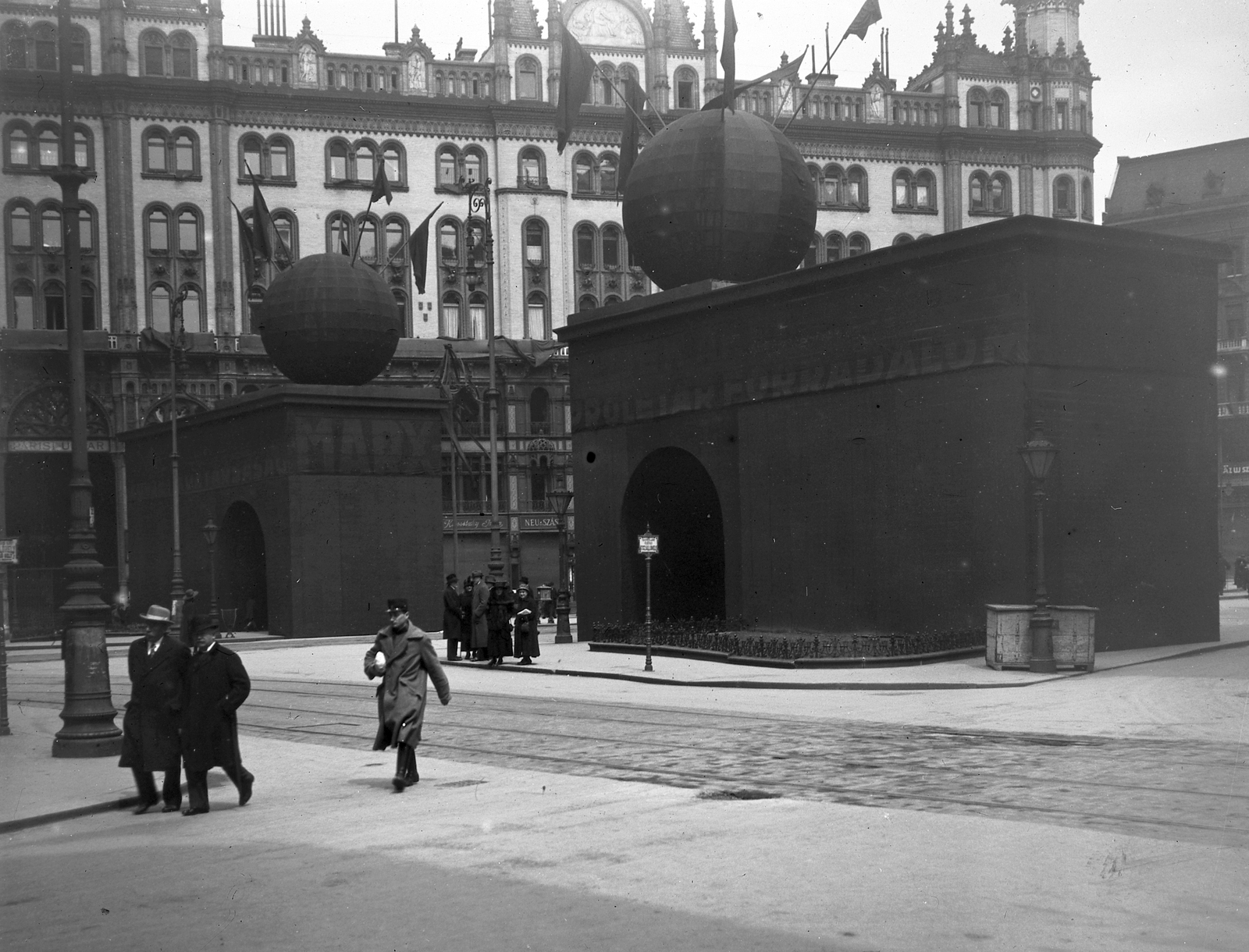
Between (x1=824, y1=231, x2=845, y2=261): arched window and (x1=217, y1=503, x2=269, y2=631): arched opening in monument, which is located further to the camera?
(x1=824, y1=231, x2=845, y2=261): arched window

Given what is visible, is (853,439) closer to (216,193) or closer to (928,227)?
(216,193)


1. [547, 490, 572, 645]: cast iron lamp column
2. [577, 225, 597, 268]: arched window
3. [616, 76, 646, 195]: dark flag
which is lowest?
[547, 490, 572, 645]: cast iron lamp column

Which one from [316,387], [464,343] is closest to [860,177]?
[464,343]

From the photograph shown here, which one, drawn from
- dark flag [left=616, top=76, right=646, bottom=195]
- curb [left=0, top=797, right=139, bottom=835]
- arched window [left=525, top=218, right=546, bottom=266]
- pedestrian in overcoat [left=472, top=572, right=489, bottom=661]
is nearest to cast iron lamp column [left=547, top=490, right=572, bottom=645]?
pedestrian in overcoat [left=472, top=572, right=489, bottom=661]

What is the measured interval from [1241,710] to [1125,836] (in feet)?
28.3

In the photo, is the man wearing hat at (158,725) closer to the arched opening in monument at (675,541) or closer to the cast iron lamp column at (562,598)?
the arched opening in monument at (675,541)

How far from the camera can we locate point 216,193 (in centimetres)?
7369

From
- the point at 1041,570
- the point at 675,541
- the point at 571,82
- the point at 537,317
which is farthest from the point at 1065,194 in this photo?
the point at 1041,570

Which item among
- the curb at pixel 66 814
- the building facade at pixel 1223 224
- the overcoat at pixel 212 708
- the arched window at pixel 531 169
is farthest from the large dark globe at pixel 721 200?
the building facade at pixel 1223 224

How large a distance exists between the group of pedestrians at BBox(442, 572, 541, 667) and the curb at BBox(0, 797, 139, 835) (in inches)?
684

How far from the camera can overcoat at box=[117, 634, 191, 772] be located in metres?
13.7

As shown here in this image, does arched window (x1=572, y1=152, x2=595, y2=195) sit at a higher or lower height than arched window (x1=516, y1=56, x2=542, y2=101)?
lower

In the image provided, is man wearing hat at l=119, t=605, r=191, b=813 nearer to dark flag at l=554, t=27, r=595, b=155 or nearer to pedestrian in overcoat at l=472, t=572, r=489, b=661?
pedestrian in overcoat at l=472, t=572, r=489, b=661

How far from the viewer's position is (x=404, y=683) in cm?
1476
